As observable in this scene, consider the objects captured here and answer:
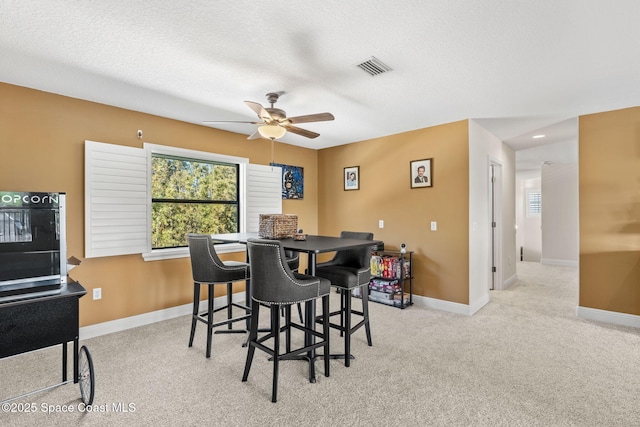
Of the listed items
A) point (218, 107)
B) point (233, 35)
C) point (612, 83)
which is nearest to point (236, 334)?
point (218, 107)

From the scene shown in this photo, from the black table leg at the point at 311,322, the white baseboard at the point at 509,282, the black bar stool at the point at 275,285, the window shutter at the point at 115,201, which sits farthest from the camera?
the white baseboard at the point at 509,282

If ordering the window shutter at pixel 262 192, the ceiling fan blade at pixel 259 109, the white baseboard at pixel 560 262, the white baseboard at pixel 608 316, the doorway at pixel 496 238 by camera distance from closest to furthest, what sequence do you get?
1. the ceiling fan blade at pixel 259 109
2. the white baseboard at pixel 608 316
3. the window shutter at pixel 262 192
4. the doorway at pixel 496 238
5. the white baseboard at pixel 560 262

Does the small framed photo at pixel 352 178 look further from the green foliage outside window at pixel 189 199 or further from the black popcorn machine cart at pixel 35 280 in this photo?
the black popcorn machine cart at pixel 35 280

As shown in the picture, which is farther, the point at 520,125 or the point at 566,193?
the point at 566,193

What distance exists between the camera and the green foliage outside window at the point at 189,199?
382cm

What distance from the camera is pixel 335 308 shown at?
4160mm

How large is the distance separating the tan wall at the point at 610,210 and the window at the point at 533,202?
19.0 ft

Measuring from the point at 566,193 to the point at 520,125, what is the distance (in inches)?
175

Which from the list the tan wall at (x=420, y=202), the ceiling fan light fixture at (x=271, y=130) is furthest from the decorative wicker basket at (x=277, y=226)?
the tan wall at (x=420, y=202)

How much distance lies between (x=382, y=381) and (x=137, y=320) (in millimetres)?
2732

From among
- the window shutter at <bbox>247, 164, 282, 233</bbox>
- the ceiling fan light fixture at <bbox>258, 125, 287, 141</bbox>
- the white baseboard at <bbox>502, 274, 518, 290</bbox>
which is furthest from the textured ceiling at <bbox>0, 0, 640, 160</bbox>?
the white baseboard at <bbox>502, 274, 518, 290</bbox>

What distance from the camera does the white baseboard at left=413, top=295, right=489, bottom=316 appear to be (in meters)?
3.92

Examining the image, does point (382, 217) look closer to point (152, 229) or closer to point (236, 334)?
point (236, 334)

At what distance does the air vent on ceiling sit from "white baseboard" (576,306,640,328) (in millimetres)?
3670
